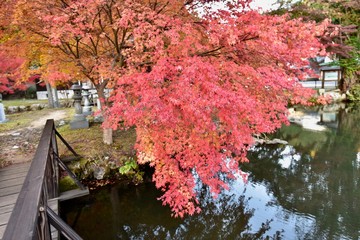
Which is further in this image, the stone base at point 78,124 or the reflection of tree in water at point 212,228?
the stone base at point 78,124

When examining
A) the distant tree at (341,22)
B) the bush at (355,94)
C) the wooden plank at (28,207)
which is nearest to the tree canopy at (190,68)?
the wooden plank at (28,207)

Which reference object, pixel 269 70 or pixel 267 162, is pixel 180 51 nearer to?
pixel 269 70

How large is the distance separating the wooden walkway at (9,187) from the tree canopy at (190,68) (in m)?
2.04

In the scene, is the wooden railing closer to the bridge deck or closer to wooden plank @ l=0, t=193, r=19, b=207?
the bridge deck

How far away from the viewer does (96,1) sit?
14.3 ft

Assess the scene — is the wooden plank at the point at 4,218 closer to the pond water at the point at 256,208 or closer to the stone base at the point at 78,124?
the pond water at the point at 256,208

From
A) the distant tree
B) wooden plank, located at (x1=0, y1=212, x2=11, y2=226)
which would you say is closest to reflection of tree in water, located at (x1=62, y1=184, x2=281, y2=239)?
wooden plank, located at (x1=0, y1=212, x2=11, y2=226)

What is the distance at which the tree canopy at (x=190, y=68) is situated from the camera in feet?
13.8

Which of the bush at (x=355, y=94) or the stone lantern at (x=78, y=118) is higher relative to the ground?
the stone lantern at (x=78, y=118)

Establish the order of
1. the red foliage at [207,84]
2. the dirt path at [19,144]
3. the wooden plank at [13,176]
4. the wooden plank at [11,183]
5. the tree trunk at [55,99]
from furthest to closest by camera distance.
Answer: the tree trunk at [55,99], the dirt path at [19,144], the wooden plank at [13,176], the wooden plank at [11,183], the red foliage at [207,84]

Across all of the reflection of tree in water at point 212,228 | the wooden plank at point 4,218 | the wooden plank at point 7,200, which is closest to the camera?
the wooden plank at point 4,218

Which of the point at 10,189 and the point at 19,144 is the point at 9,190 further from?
the point at 19,144

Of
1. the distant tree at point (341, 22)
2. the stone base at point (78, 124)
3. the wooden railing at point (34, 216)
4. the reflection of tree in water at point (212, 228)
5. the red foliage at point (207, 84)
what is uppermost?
the distant tree at point (341, 22)

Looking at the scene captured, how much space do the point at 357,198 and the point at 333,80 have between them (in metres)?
20.0
